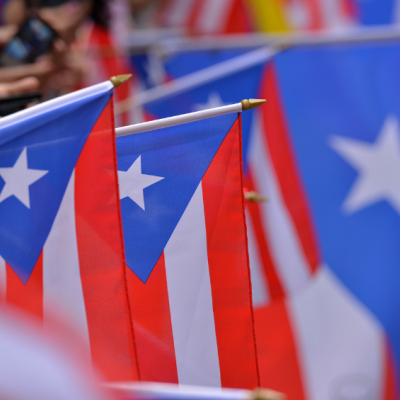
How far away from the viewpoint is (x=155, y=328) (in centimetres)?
120

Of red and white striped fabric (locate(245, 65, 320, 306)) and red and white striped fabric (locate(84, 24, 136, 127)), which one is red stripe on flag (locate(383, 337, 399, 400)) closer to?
red and white striped fabric (locate(245, 65, 320, 306))

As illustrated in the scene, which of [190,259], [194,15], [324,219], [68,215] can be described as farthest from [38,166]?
[194,15]

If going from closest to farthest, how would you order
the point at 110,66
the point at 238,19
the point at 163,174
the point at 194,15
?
the point at 163,174, the point at 110,66, the point at 238,19, the point at 194,15

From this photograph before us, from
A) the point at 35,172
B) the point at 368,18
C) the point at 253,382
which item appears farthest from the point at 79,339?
the point at 368,18

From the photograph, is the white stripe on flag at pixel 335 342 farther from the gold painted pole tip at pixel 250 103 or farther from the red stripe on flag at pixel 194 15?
the red stripe on flag at pixel 194 15

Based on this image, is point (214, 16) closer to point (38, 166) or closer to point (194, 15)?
point (194, 15)

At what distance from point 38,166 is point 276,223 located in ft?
4.72

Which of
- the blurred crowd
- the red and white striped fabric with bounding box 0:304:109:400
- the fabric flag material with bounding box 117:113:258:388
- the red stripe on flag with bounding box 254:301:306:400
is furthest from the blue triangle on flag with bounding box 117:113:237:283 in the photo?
the red stripe on flag with bounding box 254:301:306:400

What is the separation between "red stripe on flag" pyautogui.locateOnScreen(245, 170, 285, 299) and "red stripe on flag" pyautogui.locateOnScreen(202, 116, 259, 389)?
111 centimetres

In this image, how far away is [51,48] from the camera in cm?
249

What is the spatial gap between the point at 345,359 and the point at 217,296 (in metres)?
1.47

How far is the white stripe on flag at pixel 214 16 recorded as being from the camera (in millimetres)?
5090

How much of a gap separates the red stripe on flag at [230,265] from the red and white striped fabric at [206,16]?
4.20 meters

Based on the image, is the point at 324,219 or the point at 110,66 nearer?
the point at 324,219
